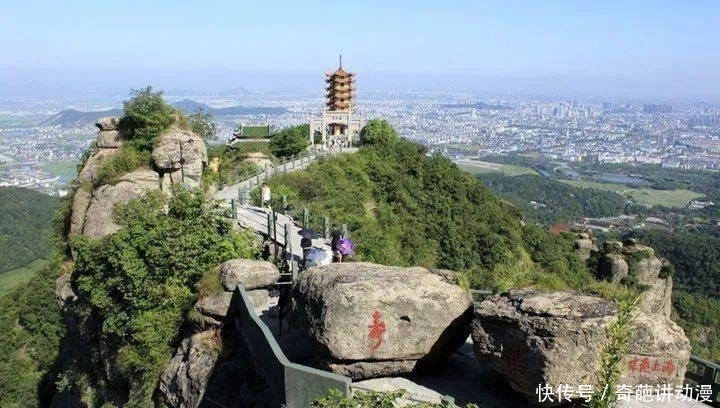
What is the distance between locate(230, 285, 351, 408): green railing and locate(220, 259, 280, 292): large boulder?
0.69 m

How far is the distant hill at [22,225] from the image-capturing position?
69.9m

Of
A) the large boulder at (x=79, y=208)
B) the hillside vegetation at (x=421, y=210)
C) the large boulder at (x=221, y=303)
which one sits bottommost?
the hillside vegetation at (x=421, y=210)

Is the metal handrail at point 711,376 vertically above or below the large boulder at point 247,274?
below

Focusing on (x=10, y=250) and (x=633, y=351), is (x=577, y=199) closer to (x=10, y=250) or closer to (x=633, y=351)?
(x=10, y=250)

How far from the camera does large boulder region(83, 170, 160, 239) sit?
14969 mm

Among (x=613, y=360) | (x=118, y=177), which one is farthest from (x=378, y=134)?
(x=613, y=360)

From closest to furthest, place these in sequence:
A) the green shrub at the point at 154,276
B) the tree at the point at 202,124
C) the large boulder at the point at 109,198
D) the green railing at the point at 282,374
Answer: the green railing at the point at 282,374, the green shrub at the point at 154,276, the large boulder at the point at 109,198, the tree at the point at 202,124

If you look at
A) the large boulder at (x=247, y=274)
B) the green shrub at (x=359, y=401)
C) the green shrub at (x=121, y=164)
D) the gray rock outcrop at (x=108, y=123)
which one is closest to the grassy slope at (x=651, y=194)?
the gray rock outcrop at (x=108, y=123)

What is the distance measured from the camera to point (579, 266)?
1265 inches

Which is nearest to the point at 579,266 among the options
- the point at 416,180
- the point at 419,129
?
the point at 416,180

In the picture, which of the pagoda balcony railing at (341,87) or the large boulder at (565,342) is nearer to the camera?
the large boulder at (565,342)

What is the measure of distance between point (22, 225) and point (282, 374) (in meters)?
81.1

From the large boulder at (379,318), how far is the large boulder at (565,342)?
588 mm

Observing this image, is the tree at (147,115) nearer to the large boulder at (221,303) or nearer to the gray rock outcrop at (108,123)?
the gray rock outcrop at (108,123)
